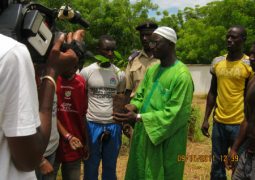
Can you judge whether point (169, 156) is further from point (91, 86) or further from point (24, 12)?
point (24, 12)

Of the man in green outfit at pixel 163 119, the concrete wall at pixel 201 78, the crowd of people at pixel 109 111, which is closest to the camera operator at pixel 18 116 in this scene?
the crowd of people at pixel 109 111

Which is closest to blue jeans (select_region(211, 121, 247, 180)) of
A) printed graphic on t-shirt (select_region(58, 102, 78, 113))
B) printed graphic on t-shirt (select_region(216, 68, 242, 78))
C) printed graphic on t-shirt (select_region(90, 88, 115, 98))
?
printed graphic on t-shirt (select_region(216, 68, 242, 78))

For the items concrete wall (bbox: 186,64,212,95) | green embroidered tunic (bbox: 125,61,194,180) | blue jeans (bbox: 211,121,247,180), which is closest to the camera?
green embroidered tunic (bbox: 125,61,194,180)

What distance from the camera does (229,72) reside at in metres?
3.01

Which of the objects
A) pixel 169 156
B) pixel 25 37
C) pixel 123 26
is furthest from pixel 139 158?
pixel 123 26

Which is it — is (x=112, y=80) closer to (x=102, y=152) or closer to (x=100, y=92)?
(x=100, y=92)

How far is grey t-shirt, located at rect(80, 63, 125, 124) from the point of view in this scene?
289 centimetres

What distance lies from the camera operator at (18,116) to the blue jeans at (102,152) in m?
1.97

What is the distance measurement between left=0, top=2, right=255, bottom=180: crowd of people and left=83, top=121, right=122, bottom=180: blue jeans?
12mm

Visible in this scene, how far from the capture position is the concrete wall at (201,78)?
528 inches

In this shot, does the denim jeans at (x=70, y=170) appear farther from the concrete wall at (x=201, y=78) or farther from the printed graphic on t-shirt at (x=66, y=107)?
the concrete wall at (x=201, y=78)

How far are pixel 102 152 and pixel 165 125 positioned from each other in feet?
3.85

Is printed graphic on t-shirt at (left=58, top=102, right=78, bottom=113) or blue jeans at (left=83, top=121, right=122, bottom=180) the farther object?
blue jeans at (left=83, top=121, right=122, bottom=180)

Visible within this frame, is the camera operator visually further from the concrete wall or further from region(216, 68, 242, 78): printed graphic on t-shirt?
the concrete wall
